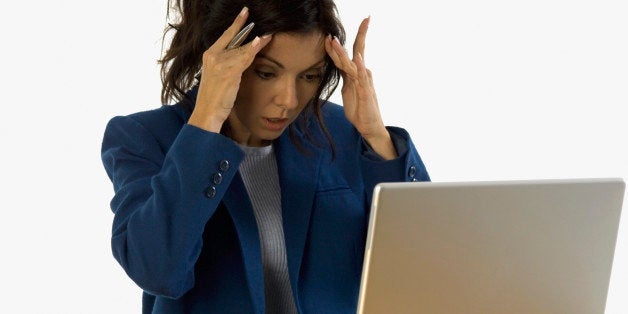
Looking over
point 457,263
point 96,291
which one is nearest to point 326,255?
point 457,263

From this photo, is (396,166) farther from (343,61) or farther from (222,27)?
(222,27)

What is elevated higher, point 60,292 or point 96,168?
point 96,168

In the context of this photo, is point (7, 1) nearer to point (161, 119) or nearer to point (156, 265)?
point (161, 119)

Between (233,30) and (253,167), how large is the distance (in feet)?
1.05

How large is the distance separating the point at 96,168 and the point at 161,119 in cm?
114

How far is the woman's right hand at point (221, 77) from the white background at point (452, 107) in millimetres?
1192

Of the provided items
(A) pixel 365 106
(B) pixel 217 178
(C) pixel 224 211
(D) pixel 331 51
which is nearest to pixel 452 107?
(A) pixel 365 106

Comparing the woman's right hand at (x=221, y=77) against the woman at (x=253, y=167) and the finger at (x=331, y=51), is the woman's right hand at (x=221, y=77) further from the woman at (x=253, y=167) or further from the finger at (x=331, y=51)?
the finger at (x=331, y=51)

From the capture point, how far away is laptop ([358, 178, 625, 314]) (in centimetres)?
129

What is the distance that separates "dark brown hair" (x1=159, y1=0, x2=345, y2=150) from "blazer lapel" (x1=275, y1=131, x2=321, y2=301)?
7 cm

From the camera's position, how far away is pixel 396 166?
194cm

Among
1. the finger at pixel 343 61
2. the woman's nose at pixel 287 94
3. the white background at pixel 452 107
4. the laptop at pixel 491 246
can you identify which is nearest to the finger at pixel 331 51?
the finger at pixel 343 61

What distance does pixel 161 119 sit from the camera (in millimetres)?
1912

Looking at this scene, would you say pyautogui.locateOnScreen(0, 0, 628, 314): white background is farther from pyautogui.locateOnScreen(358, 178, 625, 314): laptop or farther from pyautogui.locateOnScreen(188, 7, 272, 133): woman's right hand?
pyautogui.locateOnScreen(358, 178, 625, 314): laptop
